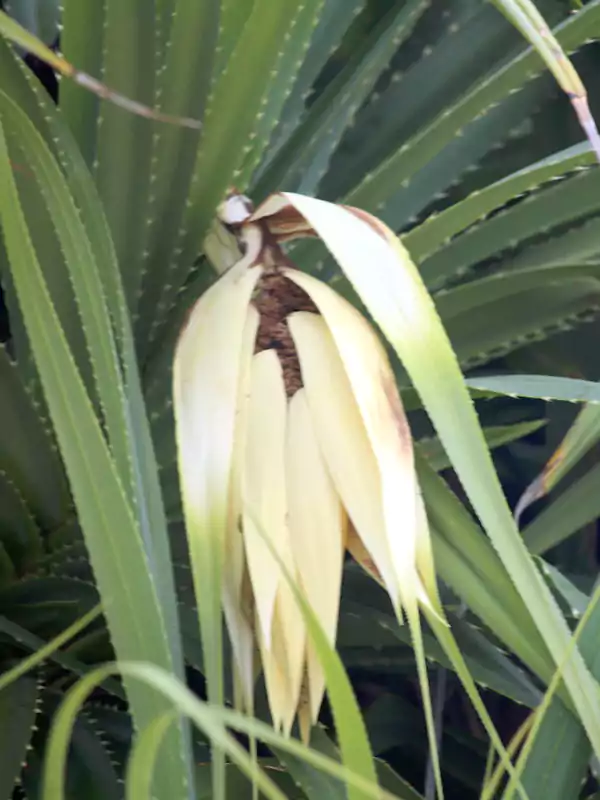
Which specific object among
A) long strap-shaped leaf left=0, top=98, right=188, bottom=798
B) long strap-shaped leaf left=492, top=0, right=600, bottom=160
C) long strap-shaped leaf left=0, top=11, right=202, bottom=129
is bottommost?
long strap-shaped leaf left=0, top=98, right=188, bottom=798

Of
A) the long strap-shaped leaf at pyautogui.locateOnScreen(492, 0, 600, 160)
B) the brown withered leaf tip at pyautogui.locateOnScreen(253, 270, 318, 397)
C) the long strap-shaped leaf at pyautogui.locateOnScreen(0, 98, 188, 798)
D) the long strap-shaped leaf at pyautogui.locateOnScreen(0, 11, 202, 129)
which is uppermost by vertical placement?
the long strap-shaped leaf at pyautogui.locateOnScreen(0, 11, 202, 129)

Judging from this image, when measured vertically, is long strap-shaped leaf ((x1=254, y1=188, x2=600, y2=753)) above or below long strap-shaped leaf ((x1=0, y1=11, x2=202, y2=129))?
below

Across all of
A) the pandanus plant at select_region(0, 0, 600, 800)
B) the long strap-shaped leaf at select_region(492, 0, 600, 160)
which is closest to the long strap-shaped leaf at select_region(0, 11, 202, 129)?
the pandanus plant at select_region(0, 0, 600, 800)

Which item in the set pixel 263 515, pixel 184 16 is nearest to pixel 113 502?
pixel 263 515

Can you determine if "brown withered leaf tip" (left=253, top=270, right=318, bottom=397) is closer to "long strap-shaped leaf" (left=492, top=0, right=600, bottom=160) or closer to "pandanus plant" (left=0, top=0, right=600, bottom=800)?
"pandanus plant" (left=0, top=0, right=600, bottom=800)

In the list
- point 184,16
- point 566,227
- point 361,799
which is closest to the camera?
point 361,799

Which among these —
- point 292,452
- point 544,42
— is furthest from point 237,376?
point 544,42

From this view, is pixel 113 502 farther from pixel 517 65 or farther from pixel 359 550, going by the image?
pixel 517 65

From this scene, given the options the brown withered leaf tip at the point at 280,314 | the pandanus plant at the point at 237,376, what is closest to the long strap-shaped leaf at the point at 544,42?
the pandanus plant at the point at 237,376

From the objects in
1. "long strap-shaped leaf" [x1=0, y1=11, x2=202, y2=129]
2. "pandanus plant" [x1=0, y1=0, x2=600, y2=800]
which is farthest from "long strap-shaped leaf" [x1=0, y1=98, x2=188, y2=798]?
"long strap-shaped leaf" [x1=0, y1=11, x2=202, y2=129]
